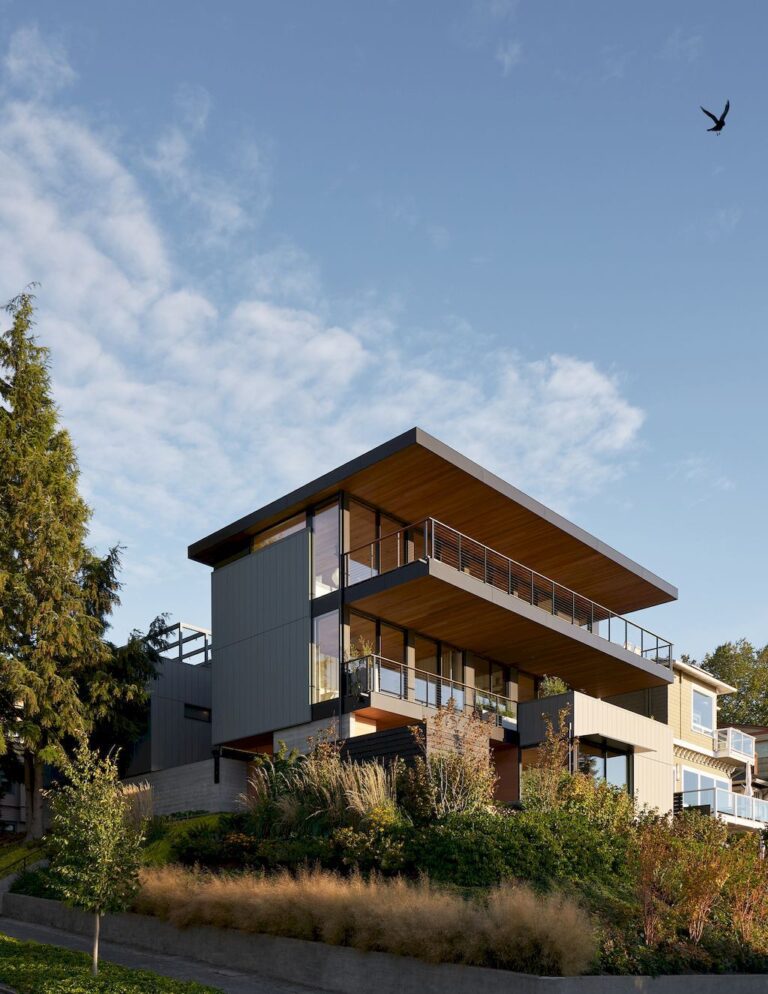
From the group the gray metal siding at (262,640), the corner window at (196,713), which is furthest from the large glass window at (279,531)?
the corner window at (196,713)

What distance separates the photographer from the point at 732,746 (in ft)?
139

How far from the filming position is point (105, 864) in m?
17.8

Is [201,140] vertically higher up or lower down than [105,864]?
higher up

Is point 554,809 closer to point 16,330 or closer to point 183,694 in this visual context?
point 183,694

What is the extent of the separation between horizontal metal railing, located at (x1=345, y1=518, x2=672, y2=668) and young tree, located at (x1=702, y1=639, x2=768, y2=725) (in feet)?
90.6

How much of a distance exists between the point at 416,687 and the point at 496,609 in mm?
2831

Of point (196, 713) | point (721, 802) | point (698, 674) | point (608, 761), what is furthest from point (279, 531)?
point (698, 674)

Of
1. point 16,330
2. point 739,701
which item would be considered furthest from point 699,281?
point 739,701

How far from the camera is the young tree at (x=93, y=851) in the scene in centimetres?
1770

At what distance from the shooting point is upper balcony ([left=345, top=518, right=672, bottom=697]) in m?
27.9

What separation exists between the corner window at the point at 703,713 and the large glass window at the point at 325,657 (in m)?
17.8

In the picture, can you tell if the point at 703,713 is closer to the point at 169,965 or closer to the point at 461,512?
the point at 461,512

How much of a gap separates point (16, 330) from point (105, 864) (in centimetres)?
1805

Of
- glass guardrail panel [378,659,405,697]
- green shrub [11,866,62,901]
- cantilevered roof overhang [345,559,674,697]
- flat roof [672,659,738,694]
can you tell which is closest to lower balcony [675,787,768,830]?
cantilevered roof overhang [345,559,674,697]
